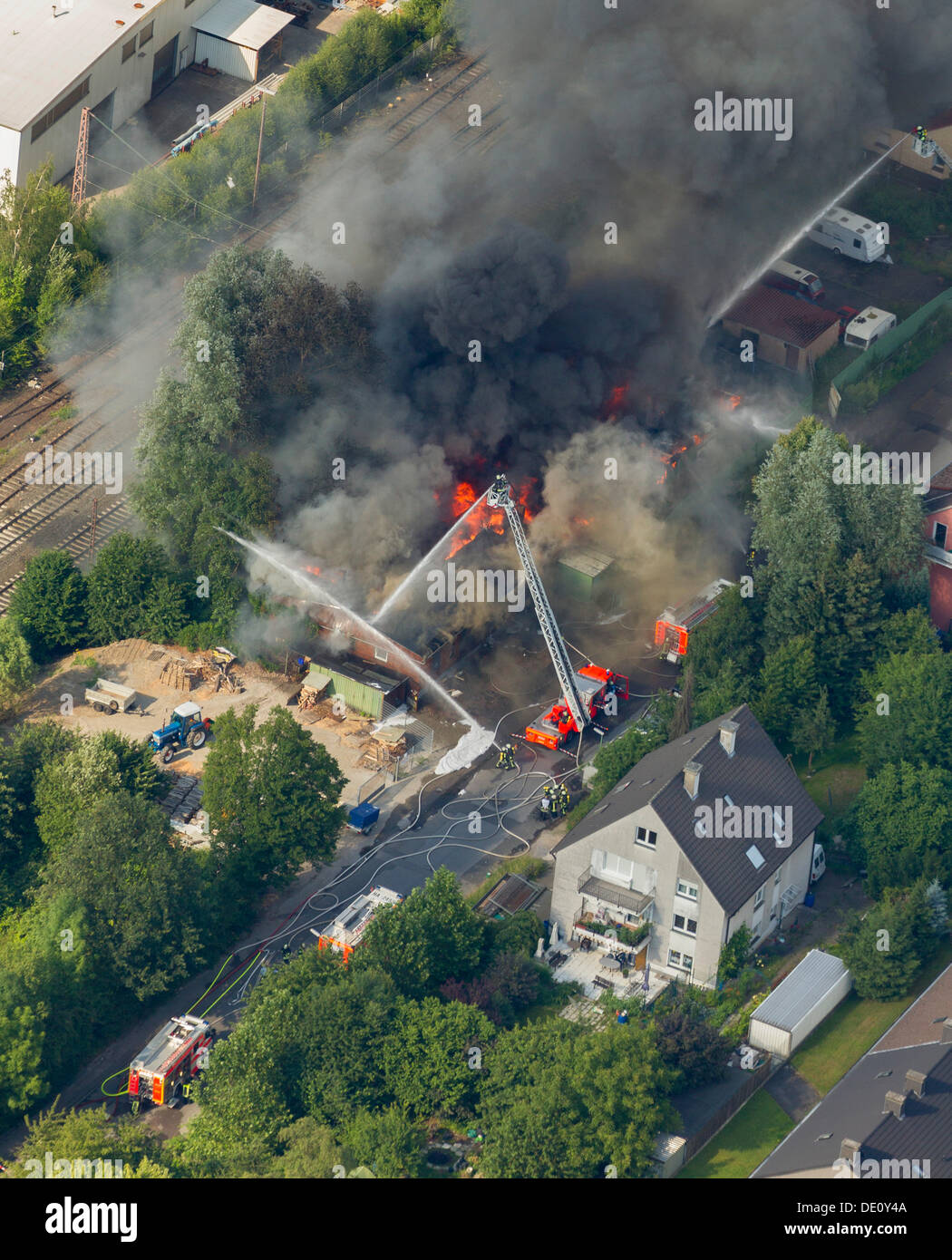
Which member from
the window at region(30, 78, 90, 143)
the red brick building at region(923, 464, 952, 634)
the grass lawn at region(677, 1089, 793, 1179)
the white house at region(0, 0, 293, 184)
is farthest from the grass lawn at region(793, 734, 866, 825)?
the window at region(30, 78, 90, 143)

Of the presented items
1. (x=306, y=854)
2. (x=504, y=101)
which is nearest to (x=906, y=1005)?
(x=306, y=854)

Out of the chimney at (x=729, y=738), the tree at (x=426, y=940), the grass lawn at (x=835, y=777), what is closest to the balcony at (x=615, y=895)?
the tree at (x=426, y=940)

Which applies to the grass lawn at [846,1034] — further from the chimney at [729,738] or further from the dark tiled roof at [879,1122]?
the chimney at [729,738]

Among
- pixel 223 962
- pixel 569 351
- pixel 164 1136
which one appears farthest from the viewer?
pixel 569 351

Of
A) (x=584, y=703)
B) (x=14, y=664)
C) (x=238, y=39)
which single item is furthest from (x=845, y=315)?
(x=14, y=664)

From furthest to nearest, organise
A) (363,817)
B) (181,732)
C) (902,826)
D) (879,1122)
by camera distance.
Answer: (181,732) < (363,817) < (902,826) < (879,1122)

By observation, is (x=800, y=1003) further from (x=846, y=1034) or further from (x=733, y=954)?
(x=733, y=954)

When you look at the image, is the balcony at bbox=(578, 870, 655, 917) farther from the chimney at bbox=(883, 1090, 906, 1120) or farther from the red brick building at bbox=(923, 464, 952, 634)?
the red brick building at bbox=(923, 464, 952, 634)

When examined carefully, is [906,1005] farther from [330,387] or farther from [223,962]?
[330,387]
